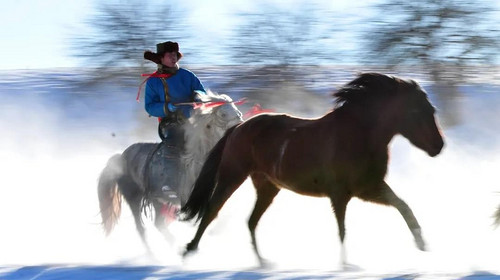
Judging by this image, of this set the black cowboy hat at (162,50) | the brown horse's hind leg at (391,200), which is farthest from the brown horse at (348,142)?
the black cowboy hat at (162,50)

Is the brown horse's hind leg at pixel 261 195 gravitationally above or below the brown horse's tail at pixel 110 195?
above

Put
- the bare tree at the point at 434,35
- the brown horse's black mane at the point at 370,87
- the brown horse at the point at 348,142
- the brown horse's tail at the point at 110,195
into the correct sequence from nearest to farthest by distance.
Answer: the brown horse at the point at 348,142, the brown horse's black mane at the point at 370,87, the brown horse's tail at the point at 110,195, the bare tree at the point at 434,35

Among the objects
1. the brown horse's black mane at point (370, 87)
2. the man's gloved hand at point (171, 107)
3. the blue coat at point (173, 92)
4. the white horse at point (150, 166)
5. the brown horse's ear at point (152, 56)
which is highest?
the brown horse's ear at point (152, 56)

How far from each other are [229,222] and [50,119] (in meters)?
15.5

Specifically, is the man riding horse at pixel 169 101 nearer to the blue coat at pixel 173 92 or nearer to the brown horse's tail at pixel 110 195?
the blue coat at pixel 173 92

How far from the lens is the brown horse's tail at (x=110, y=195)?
11367mm

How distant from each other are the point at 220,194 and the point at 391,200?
1.53 m

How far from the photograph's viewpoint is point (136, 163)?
11023 mm

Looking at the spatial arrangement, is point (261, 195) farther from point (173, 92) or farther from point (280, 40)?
point (280, 40)

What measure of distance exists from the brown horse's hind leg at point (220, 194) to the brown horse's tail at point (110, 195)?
2.12 metres

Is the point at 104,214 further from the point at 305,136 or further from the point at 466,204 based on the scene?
the point at 466,204

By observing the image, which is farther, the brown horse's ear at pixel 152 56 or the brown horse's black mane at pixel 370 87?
the brown horse's ear at pixel 152 56

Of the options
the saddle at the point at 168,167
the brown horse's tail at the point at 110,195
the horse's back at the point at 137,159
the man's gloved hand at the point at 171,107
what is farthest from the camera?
the brown horse's tail at the point at 110,195

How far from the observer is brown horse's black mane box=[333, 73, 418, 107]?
28.8 ft
